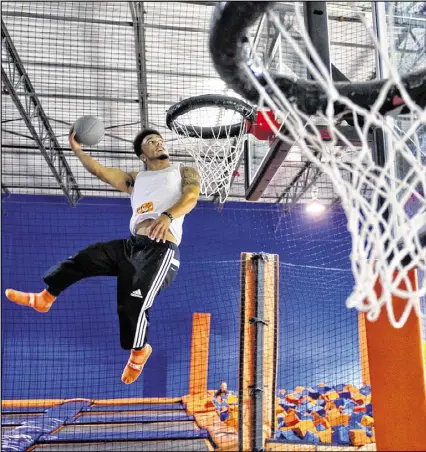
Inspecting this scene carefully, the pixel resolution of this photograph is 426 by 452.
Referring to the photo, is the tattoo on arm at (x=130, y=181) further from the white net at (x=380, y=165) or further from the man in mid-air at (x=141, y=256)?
the white net at (x=380, y=165)

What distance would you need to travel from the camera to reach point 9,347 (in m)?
9.56

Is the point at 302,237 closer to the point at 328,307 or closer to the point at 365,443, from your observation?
the point at 328,307

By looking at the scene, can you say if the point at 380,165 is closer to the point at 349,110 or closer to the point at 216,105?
the point at 349,110

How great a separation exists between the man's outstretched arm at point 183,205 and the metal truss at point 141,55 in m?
3.64

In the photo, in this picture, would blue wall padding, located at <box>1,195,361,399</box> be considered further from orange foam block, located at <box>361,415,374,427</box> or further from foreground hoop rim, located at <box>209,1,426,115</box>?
foreground hoop rim, located at <box>209,1,426,115</box>

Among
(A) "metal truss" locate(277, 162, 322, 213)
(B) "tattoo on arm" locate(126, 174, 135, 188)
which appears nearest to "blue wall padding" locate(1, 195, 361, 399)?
(A) "metal truss" locate(277, 162, 322, 213)

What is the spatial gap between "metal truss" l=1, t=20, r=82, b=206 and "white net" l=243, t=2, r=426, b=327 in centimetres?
492

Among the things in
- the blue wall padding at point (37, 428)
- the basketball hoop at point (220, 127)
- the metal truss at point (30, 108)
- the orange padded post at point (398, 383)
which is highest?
the metal truss at point (30, 108)

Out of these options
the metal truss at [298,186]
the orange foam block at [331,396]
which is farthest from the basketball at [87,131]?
the metal truss at [298,186]

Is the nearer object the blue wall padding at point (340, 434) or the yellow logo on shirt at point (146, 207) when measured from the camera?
the yellow logo on shirt at point (146, 207)

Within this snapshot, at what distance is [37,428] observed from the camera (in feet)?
15.8

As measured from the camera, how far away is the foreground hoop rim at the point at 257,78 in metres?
1.85

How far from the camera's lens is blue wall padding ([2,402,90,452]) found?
13.5ft

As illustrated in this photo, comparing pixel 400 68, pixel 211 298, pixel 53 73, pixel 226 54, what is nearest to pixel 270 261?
pixel 400 68
